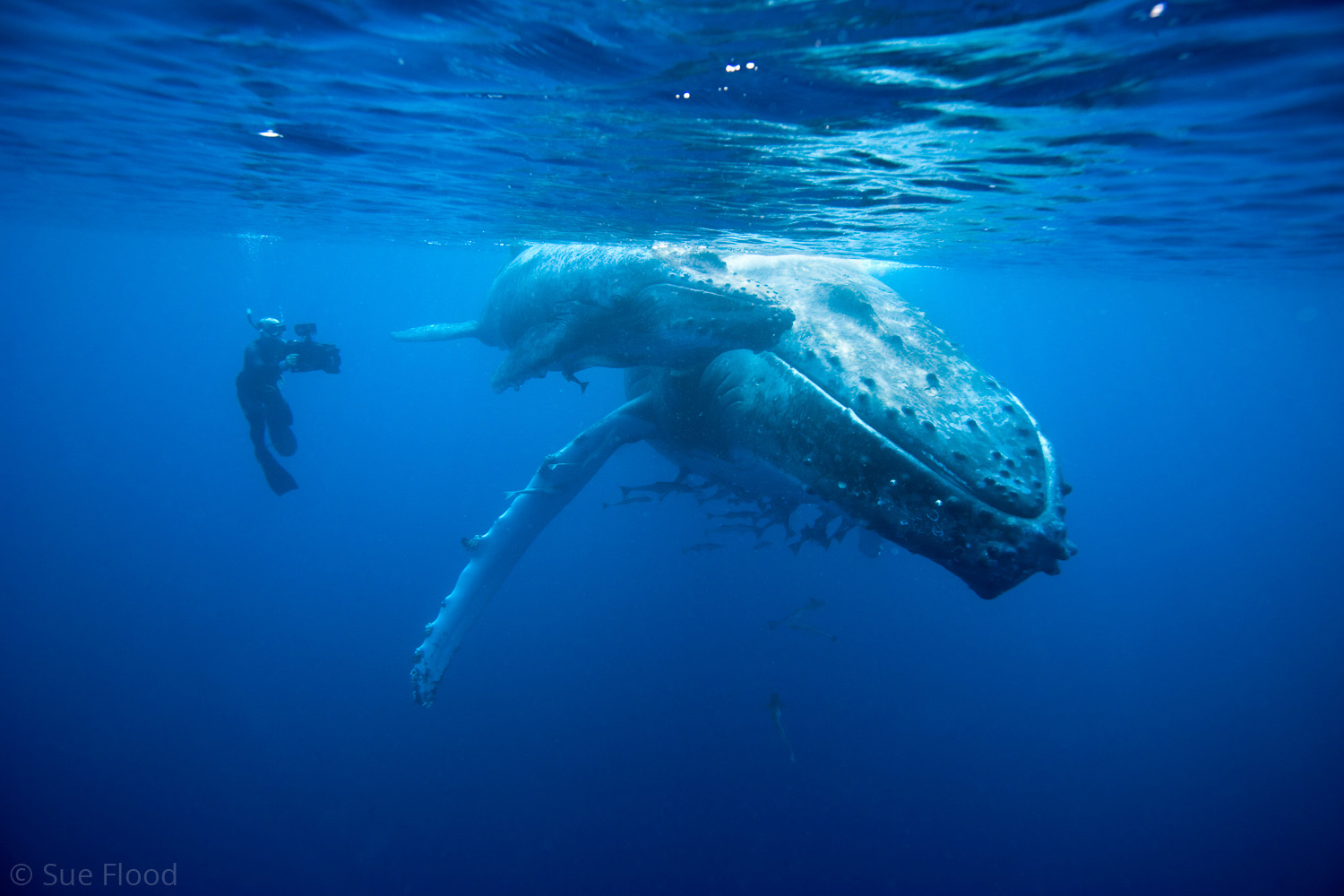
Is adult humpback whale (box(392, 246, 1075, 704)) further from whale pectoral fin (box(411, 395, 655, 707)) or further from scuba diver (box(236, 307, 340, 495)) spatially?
scuba diver (box(236, 307, 340, 495))

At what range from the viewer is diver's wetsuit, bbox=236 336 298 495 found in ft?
45.3

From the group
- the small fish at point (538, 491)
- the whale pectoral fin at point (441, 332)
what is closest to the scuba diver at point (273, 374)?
the whale pectoral fin at point (441, 332)

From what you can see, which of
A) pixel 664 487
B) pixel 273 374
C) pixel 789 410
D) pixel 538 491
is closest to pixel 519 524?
pixel 538 491

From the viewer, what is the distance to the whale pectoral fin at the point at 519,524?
25.3 feet

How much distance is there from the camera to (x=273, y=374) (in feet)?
46.1

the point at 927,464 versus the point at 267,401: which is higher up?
Result: the point at 927,464

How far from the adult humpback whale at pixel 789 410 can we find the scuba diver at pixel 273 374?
279 inches

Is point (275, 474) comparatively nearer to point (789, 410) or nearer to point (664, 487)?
point (664, 487)

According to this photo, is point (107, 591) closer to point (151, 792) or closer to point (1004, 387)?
point (151, 792)

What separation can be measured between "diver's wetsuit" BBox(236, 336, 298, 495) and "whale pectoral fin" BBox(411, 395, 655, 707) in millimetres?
8290

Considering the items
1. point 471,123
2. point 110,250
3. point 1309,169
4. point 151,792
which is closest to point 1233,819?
point 1309,169

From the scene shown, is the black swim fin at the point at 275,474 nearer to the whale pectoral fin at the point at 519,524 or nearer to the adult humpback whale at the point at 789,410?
the whale pectoral fin at the point at 519,524

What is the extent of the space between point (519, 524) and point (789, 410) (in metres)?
4.62

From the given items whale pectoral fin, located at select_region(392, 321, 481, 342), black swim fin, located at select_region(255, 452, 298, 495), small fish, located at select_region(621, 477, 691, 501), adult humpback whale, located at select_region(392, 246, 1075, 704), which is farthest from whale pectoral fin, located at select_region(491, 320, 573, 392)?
black swim fin, located at select_region(255, 452, 298, 495)
